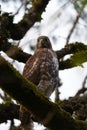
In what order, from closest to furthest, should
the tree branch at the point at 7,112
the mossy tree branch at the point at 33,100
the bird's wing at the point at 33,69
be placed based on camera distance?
the mossy tree branch at the point at 33,100, the tree branch at the point at 7,112, the bird's wing at the point at 33,69

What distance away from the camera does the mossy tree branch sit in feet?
8.50

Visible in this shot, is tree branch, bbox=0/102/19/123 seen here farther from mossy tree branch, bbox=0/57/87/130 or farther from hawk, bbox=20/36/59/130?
mossy tree branch, bbox=0/57/87/130

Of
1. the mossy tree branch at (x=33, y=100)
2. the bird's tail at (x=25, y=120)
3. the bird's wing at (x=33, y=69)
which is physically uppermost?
the bird's wing at (x=33, y=69)

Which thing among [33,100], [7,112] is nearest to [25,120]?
[7,112]

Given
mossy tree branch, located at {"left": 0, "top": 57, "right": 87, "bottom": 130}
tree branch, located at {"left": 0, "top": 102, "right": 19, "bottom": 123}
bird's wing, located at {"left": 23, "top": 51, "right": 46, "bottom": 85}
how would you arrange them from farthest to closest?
bird's wing, located at {"left": 23, "top": 51, "right": 46, "bottom": 85}, tree branch, located at {"left": 0, "top": 102, "right": 19, "bottom": 123}, mossy tree branch, located at {"left": 0, "top": 57, "right": 87, "bottom": 130}

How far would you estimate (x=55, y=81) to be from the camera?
6266 millimetres

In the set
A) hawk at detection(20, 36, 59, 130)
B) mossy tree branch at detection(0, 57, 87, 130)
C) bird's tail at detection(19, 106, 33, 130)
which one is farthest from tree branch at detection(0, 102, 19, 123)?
mossy tree branch at detection(0, 57, 87, 130)

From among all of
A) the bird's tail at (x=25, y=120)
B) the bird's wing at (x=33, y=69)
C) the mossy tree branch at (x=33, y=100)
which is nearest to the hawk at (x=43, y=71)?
the bird's wing at (x=33, y=69)

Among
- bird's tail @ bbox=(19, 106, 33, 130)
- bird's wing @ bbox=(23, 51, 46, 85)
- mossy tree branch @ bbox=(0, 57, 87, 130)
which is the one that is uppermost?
bird's wing @ bbox=(23, 51, 46, 85)

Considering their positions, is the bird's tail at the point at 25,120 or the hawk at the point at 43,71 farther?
the hawk at the point at 43,71

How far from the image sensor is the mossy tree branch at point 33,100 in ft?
8.50

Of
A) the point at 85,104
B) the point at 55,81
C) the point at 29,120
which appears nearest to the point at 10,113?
the point at 29,120

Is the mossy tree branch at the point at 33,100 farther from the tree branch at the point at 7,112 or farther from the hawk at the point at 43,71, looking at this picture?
the hawk at the point at 43,71

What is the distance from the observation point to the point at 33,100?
117 inches
